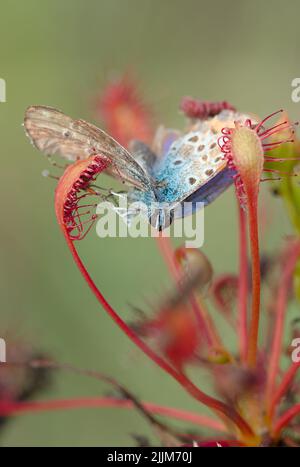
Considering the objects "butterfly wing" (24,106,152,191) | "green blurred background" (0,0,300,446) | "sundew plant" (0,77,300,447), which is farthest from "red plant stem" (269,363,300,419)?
"butterfly wing" (24,106,152,191)

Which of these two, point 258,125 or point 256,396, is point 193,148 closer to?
point 258,125

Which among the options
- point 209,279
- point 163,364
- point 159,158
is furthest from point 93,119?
point 163,364

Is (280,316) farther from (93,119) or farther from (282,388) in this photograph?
(93,119)

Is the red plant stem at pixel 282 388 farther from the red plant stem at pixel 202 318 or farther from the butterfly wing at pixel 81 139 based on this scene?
the butterfly wing at pixel 81 139

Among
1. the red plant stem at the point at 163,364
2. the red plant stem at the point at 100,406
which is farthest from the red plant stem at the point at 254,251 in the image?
the red plant stem at the point at 100,406

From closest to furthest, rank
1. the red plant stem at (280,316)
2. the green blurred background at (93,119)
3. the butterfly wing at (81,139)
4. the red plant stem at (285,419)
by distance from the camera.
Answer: the butterfly wing at (81,139)
the red plant stem at (285,419)
the red plant stem at (280,316)
the green blurred background at (93,119)

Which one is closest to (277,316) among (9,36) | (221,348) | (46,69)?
(221,348)
